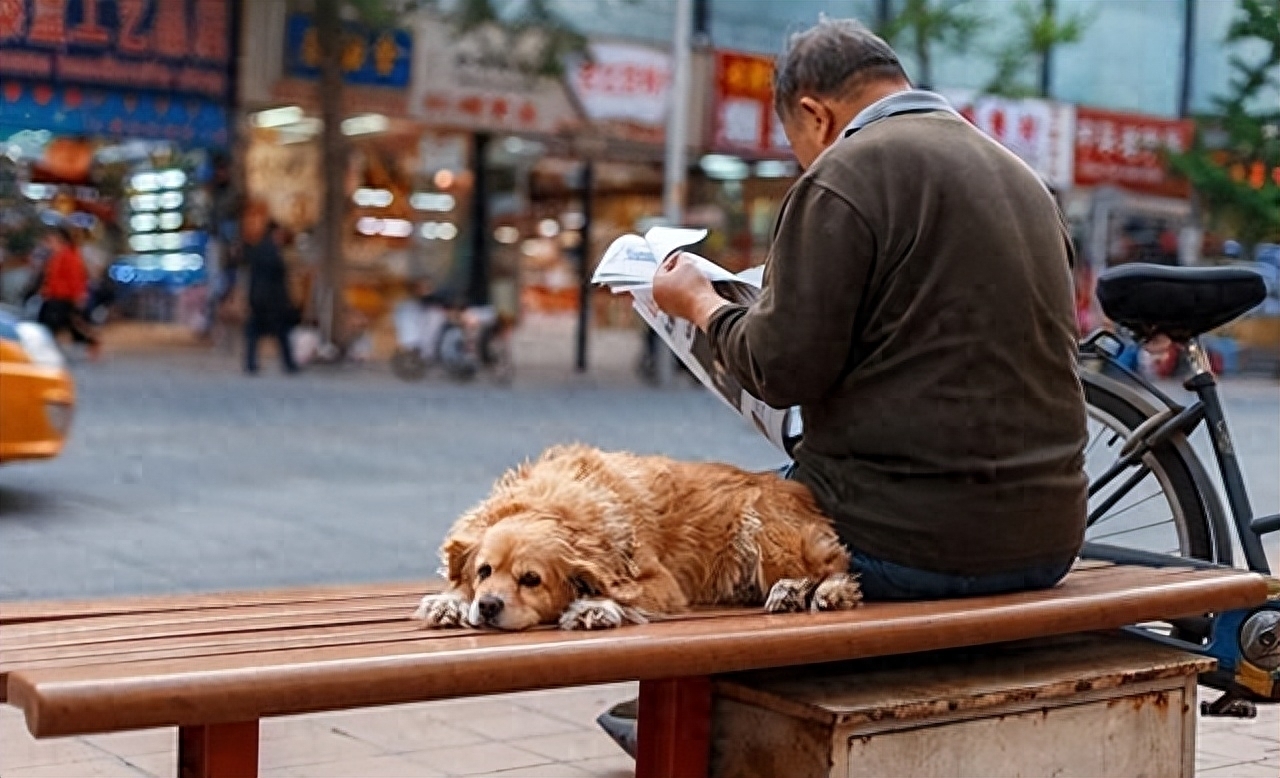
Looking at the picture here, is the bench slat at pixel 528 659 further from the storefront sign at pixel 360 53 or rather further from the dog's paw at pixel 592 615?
the storefront sign at pixel 360 53

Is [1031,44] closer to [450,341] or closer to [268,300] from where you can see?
[450,341]

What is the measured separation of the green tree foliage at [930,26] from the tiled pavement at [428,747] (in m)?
18.0

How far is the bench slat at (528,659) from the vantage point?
7.16 feet

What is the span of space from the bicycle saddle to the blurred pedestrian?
16034mm

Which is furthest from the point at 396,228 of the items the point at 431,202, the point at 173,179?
the point at 173,179

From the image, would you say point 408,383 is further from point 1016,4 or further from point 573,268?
point 1016,4

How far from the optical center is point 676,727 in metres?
3.04

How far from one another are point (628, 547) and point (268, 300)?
1726cm

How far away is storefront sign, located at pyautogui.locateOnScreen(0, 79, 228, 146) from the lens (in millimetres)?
19312

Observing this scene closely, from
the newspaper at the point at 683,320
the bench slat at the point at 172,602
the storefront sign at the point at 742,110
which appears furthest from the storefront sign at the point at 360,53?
the bench slat at the point at 172,602

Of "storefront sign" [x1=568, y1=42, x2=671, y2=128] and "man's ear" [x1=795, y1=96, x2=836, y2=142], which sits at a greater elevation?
"storefront sign" [x1=568, y1=42, x2=671, y2=128]

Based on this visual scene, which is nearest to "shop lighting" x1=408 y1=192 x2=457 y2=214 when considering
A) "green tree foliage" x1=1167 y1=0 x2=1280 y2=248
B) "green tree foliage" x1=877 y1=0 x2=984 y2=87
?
"green tree foliage" x1=877 y1=0 x2=984 y2=87

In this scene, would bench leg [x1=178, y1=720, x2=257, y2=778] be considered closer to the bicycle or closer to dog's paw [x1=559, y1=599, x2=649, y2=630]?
dog's paw [x1=559, y1=599, x2=649, y2=630]

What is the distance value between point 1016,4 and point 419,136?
27.0ft
